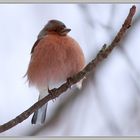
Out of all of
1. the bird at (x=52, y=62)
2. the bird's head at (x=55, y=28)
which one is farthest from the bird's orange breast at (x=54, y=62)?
the bird's head at (x=55, y=28)

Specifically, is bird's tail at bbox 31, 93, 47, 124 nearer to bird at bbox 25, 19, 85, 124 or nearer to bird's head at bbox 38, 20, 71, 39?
bird at bbox 25, 19, 85, 124

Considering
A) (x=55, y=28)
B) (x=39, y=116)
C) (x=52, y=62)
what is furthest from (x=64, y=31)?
(x=39, y=116)

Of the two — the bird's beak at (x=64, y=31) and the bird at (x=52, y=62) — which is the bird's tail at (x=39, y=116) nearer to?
the bird at (x=52, y=62)

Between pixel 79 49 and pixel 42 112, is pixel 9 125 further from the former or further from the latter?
pixel 79 49

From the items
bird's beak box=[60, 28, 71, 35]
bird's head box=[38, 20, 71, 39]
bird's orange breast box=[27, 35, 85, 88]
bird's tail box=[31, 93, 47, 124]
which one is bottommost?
bird's tail box=[31, 93, 47, 124]

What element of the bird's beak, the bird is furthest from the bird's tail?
the bird's beak

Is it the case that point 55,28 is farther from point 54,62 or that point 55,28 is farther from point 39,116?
point 39,116

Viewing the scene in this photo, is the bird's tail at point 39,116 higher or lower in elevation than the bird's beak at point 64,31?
lower

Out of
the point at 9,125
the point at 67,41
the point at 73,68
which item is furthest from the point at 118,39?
the point at 67,41
